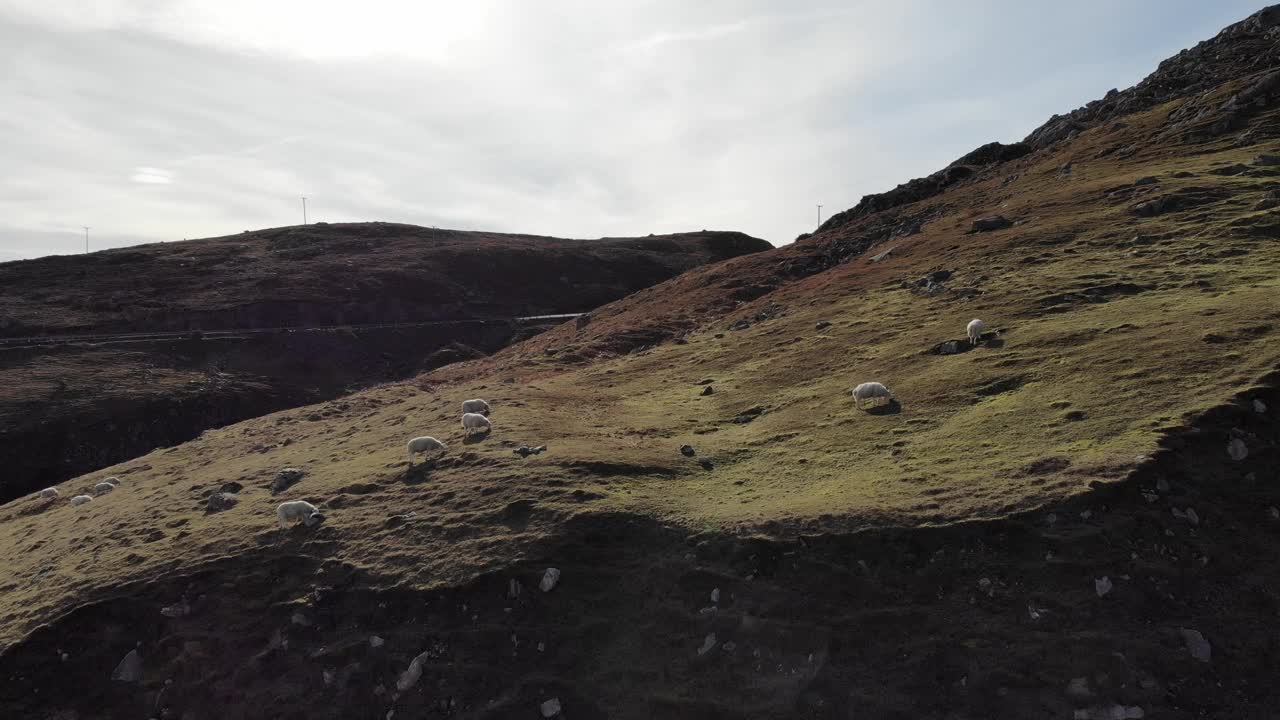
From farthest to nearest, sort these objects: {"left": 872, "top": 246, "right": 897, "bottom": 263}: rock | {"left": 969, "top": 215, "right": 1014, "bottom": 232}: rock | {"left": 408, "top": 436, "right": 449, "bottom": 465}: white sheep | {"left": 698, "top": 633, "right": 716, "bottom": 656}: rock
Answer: {"left": 872, "top": 246, "right": 897, "bottom": 263}: rock, {"left": 969, "top": 215, "right": 1014, "bottom": 232}: rock, {"left": 408, "top": 436, "right": 449, "bottom": 465}: white sheep, {"left": 698, "top": 633, "right": 716, "bottom": 656}: rock

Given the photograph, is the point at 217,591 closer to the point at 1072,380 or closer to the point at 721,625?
the point at 721,625

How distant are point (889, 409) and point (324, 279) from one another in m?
94.1

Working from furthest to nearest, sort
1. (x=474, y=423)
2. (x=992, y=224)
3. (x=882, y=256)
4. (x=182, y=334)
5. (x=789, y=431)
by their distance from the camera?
1. (x=182, y=334)
2. (x=882, y=256)
3. (x=992, y=224)
4. (x=474, y=423)
5. (x=789, y=431)

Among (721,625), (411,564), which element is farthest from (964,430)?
(411,564)

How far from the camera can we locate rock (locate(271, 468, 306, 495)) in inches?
888

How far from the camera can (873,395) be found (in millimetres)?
22969

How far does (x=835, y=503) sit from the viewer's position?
51.6 ft

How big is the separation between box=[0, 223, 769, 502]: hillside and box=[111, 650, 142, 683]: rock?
5044 cm

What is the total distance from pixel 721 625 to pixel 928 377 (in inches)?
550

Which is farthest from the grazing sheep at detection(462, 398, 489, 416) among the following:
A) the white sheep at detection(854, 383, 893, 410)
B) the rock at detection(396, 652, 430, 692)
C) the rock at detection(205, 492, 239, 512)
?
the rock at detection(396, 652, 430, 692)

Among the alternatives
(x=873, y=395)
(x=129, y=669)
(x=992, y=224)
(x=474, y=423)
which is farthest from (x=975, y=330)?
(x=129, y=669)

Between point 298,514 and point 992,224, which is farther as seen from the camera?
point 992,224

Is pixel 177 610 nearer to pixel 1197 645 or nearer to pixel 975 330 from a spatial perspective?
pixel 1197 645

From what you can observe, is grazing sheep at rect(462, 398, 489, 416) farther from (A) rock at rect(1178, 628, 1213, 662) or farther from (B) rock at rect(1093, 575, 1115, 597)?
(A) rock at rect(1178, 628, 1213, 662)
